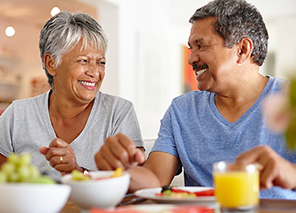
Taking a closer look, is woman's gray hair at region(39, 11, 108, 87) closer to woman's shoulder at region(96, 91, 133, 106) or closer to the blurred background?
woman's shoulder at region(96, 91, 133, 106)

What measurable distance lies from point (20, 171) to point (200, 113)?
108cm

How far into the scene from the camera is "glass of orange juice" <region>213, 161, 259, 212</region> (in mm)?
892

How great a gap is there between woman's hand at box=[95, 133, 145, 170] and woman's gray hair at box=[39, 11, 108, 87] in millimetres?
914

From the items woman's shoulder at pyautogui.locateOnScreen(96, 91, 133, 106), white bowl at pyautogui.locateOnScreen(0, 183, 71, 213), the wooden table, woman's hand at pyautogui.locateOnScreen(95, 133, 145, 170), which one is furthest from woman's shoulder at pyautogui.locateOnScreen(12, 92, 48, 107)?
white bowl at pyautogui.locateOnScreen(0, 183, 71, 213)

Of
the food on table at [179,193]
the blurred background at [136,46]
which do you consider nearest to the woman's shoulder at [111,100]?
the food on table at [179,193]

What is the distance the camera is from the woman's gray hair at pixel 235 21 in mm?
1812

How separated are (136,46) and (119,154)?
15.0 feet

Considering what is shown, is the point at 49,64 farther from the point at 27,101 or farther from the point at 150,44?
the point at 150,44

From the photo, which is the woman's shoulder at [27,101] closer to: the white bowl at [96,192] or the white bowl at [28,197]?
the white bowl at [96,192]

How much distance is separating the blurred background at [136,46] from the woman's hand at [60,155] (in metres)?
3.71

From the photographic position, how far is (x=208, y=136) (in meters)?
1.73

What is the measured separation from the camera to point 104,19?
17.5 ft

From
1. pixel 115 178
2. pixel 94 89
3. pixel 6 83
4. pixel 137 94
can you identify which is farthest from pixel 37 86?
pixel 115 178

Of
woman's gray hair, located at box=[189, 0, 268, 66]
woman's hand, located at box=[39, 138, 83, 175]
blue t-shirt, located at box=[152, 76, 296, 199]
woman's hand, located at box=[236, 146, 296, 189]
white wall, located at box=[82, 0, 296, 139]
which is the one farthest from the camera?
white wall, located at box=[82, 0, 296, 139]
